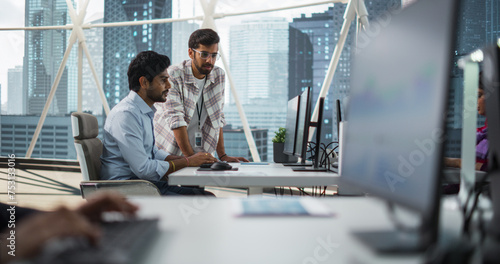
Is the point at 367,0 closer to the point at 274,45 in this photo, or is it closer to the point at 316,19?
the point at 316,19

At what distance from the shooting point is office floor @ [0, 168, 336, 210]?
185 inches

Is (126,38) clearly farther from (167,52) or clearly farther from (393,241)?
(393,241)

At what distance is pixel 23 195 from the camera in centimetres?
512

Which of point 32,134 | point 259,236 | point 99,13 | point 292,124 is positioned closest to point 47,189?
point 32,134

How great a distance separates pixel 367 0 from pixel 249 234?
4677 mm

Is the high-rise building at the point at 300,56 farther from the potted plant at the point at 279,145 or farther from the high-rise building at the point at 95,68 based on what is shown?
the high-rise building at the point at 95,68

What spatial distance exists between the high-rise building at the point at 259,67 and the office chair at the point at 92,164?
3.16 m

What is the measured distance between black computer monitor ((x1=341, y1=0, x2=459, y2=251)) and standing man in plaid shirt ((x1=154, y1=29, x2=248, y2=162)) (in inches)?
80.3

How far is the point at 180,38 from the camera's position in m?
6.10

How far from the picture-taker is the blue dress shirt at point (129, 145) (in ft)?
7.03

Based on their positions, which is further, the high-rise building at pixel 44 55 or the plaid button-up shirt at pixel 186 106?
the high-rise building at pixel 44 55

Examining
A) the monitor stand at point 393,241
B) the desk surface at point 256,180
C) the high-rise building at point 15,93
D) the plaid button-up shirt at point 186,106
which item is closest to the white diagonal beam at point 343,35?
the plaid button-up shirt at point 186,106

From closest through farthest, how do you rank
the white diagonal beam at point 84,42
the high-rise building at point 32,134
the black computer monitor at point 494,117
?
the black computer monitor at point 494,117 → the white diagonal beam at point 84,42 → the high-rise building at point 32,134

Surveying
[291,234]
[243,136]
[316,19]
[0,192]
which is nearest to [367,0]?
[316,19]
